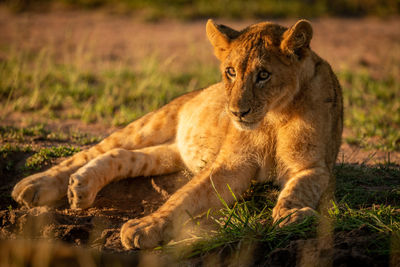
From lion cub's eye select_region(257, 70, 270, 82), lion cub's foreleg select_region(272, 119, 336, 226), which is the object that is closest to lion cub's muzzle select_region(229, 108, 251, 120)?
lion cub's eye select_region(257, 70, 270, 82)

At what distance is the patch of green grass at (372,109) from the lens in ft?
17.0

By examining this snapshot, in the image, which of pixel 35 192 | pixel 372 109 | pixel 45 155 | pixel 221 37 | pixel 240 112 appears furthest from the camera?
pixel 372 109

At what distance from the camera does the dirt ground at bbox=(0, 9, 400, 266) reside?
8.04 ft

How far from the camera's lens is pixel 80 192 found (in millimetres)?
3359

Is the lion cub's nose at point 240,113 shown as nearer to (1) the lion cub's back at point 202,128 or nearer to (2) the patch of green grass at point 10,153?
(1) the lion cub's back at point 202,128

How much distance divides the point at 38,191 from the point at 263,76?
1879mm

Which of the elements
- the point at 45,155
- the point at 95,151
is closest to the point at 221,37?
the point at 95,151

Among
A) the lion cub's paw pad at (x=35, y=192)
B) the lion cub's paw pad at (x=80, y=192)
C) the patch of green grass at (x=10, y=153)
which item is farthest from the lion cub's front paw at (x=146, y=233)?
the patch of green grass at (x=10, y=153)

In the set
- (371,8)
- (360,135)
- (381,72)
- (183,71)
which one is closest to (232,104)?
(360,135)

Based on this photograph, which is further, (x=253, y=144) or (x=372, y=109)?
(x=372, y=109)

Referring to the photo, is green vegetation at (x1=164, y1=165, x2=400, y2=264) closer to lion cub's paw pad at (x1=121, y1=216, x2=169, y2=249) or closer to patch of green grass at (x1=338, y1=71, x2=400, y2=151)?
lion cub's paw pad at (x1=121, y1=216, x2=169, y2=249)

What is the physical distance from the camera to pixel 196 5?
39.9 feet

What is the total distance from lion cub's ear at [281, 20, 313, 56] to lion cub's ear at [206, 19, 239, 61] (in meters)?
0.44

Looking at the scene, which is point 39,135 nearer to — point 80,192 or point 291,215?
point 80,192
